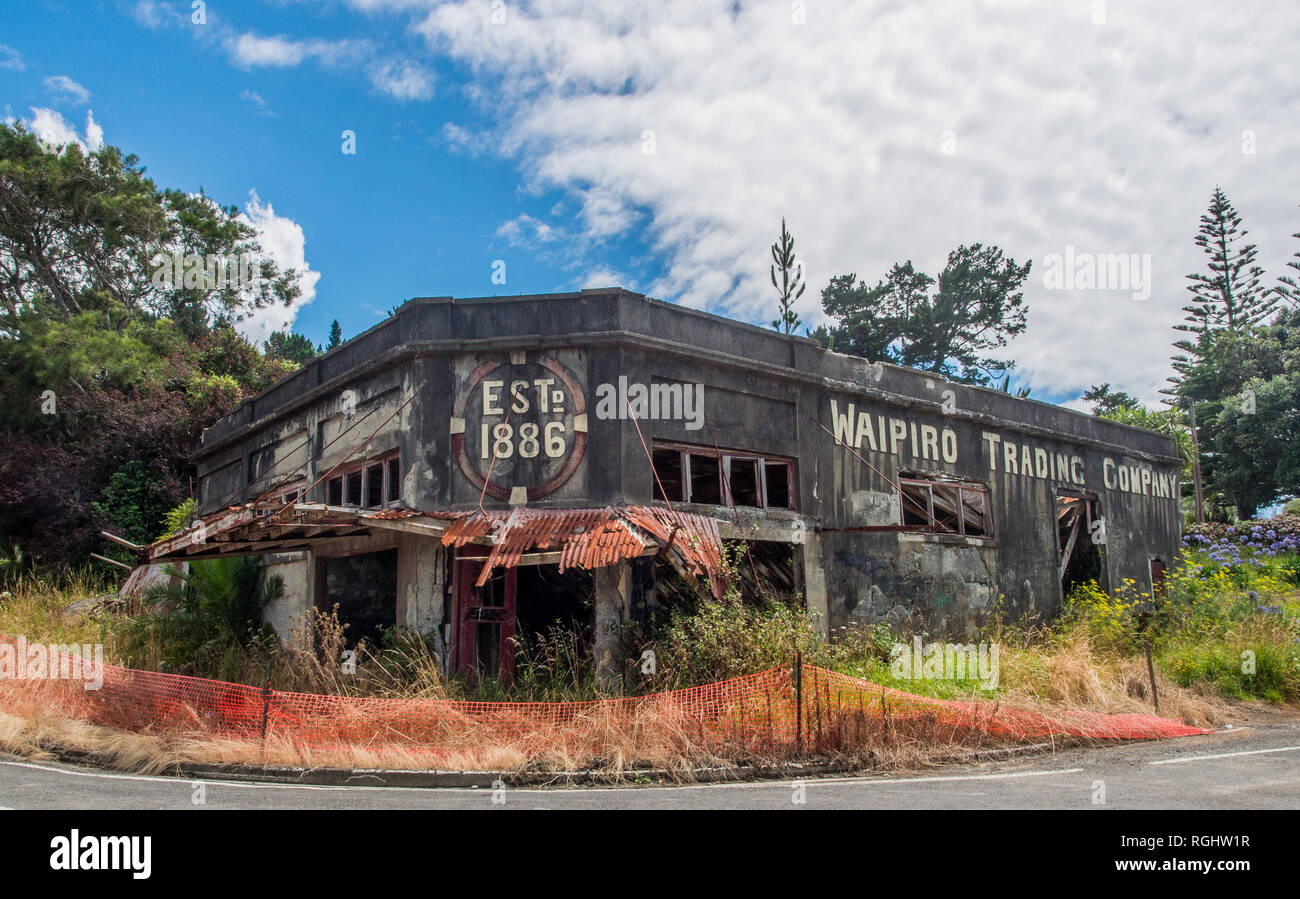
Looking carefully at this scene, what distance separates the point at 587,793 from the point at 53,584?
19668 mm

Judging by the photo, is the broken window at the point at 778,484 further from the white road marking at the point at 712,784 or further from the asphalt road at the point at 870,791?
the white road marking at the point at 712,784

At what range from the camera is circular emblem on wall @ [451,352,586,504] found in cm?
1315

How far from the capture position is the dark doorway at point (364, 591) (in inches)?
593

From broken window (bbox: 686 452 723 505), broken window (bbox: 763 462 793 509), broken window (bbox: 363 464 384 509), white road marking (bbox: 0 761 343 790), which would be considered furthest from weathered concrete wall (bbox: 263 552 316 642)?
broken window (bbox: 763 462 793 509)

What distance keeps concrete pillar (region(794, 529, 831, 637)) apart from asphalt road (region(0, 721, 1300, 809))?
5.01 m

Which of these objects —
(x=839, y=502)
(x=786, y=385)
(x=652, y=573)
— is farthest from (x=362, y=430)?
(x=839, y=502)

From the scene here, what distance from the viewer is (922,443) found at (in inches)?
684

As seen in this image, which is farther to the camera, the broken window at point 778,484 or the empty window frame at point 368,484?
the broken window at point 778,484

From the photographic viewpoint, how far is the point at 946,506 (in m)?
Answer: 17.6

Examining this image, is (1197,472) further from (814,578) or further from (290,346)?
(290,346)

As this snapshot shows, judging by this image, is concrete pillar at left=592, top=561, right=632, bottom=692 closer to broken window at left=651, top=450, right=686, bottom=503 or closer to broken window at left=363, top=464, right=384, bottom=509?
broken window at left=651, top=450, right=686, bottom=503

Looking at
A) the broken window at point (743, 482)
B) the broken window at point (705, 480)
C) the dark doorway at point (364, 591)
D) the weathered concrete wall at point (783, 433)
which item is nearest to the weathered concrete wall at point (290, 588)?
the dark doorway at point (364, 591)

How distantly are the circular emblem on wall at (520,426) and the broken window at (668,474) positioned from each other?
1340 millimetres
